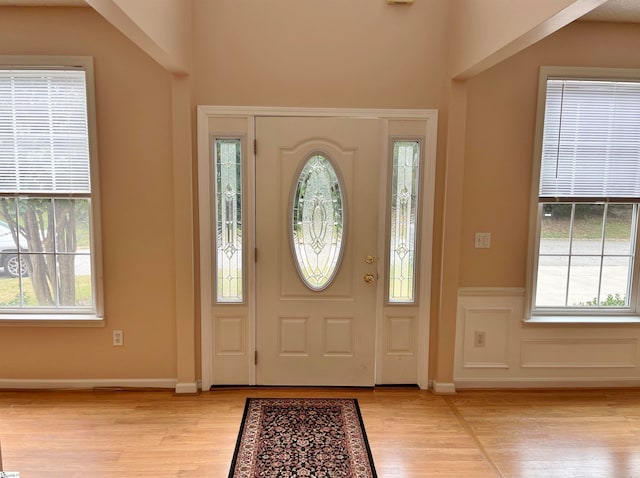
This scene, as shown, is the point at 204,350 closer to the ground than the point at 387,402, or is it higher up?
higher up

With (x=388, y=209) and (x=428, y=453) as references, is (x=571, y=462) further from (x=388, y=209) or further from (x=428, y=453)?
(x=388, y=209)

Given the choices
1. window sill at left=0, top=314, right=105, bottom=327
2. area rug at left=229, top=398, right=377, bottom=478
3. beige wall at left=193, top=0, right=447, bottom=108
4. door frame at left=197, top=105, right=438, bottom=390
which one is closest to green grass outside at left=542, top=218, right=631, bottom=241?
door frame at left=197, top=105, right=438, bottom=390

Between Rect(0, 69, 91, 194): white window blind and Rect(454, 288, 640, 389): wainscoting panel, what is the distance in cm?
299

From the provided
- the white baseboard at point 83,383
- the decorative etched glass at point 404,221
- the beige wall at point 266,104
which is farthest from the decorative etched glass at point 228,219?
the decorative etched glass at point 404,221

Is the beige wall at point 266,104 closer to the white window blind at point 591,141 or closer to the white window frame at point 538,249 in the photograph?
the white window frame at point 538,249

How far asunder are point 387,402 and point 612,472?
4.36ft

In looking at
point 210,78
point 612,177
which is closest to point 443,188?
point 612,177

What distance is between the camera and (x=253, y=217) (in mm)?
3105

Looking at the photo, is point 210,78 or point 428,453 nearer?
point 428,453

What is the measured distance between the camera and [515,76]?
10.0ft

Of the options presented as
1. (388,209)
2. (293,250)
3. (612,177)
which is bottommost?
(293,250)

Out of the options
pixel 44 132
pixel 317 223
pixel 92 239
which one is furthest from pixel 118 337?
pixel 317 223

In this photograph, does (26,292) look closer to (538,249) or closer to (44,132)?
(44,132)

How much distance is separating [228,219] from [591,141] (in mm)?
2703
